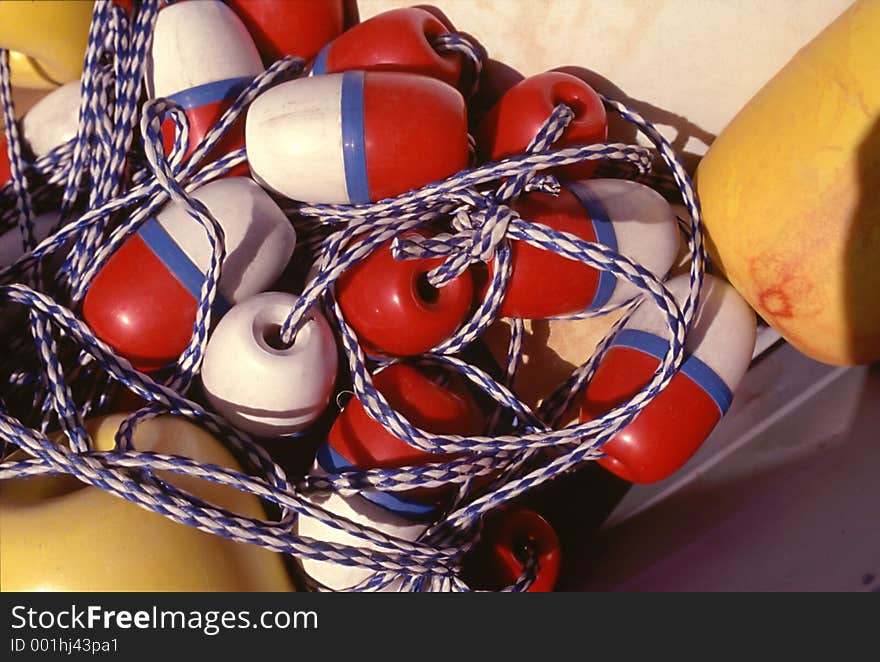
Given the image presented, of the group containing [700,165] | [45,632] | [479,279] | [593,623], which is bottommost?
[45,632]

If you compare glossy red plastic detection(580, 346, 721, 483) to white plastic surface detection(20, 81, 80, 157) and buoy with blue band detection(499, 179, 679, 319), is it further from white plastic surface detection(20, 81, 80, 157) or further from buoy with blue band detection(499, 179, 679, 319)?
white plastic surface detection(20, 81, 80, 157)

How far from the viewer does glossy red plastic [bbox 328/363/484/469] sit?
62cm

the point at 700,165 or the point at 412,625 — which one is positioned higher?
the point at 700,165

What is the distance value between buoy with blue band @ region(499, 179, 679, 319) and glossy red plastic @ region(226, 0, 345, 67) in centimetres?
27

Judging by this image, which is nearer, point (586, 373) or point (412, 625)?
point (412, 625)

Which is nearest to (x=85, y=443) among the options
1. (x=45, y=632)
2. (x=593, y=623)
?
(x=45, y=632)

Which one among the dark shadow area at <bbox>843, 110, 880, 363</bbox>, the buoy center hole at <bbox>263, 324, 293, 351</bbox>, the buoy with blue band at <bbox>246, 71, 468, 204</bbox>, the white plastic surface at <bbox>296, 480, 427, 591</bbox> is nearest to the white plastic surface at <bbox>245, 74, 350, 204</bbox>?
the buoy with blue band at <bbox>246, 71, 468, 204</bbox>

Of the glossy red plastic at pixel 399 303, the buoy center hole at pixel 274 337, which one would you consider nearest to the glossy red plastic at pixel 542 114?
the glossy red plastic at pixel 399 303

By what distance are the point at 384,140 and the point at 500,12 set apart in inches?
8.5

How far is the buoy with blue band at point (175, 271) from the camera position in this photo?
0.60 meters

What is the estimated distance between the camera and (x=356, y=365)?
61 cm

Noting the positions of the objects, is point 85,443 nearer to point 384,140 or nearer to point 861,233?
point 384,140

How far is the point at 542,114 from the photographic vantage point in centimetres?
66

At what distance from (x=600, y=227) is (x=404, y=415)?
211 millimetres
